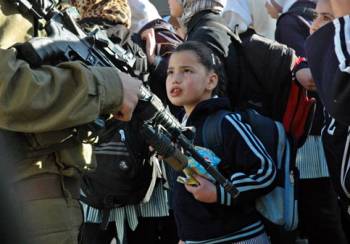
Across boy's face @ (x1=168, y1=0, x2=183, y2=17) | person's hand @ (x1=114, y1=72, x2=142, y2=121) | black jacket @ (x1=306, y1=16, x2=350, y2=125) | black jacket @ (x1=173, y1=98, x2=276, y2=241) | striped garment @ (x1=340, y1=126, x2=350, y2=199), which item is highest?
black jacket @ (x1=306, y1=16, x2=350, y2=125)

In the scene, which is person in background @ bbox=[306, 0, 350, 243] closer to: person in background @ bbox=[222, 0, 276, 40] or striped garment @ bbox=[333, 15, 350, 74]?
striped garment @ bbox=[333, 15, 350, 74]

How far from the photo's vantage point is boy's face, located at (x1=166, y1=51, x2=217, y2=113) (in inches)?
121

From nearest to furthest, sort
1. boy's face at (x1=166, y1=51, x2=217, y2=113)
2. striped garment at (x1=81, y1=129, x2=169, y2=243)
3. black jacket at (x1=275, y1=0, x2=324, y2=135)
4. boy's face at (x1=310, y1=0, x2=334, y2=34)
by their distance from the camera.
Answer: boy's face at (x1=310, y1=0, x2=334, y2=34) < boy's face at (x1=166, y1=51, x2=217, y2=113) < striped garment at (x1=81, y1=129, x2=169, y2=243) < black jacket at (x1=275, y1=0, x2=324, y2=135)

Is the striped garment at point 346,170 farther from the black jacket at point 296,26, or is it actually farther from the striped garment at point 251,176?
the black jacket at point 296,26

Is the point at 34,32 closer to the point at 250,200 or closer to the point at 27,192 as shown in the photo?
the point at 27,192

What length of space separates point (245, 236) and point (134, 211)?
2.89ft

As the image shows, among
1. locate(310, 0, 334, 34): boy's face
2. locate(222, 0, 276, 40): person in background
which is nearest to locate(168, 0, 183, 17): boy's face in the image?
locate(222, 0, 276, 40): person in background

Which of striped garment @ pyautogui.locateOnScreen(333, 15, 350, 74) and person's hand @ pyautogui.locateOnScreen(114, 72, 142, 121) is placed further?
person's hand @ pyautogui.locateOnScreen(114, 72, 142, 121)

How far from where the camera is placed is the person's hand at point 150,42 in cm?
376

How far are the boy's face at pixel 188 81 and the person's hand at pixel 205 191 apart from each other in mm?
454

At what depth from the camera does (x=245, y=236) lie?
2.81m

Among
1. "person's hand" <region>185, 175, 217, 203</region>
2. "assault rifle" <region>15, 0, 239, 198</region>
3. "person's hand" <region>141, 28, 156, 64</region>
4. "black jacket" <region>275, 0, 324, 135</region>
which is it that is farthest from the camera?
"person's hand" <region>141, 28, 156, 64</region>

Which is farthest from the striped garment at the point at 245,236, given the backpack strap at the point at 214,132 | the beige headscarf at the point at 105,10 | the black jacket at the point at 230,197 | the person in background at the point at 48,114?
the beige headscarf at the point at 105,10

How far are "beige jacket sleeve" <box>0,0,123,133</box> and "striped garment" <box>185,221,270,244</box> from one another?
3.23ft
